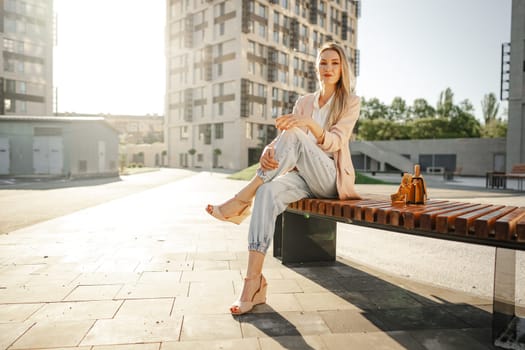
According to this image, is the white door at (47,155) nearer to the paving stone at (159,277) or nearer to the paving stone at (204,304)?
the paving stone at (159,277)

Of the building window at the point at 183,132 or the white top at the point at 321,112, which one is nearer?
the white top at the point at 321,112

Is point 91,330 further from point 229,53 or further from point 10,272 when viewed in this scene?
point 229,53

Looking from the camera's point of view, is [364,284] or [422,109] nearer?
[364,284]

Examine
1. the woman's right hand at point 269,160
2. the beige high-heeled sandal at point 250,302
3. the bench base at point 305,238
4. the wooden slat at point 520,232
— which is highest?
the woman's right hand at point 269,160

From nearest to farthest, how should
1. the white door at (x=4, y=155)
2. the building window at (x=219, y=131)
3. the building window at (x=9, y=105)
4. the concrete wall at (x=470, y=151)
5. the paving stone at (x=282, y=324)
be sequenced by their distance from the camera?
the paving stone at (x=282, y=324)
the white door at (x=4, y=155)
the concrete wall at (x=470, y=151)
the building window at (x=9, y=105)
the building window at (x=219, y=131)

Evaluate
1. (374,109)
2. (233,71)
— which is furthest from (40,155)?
(374,109)

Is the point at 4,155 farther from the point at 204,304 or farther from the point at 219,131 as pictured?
the point at 219,131

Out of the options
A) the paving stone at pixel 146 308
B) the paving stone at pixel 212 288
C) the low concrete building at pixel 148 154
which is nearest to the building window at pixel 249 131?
the low concrete building at pixel 148 154

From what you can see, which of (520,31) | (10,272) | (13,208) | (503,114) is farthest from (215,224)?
(503,114)

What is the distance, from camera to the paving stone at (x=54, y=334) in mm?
2016

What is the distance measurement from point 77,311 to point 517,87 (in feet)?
107

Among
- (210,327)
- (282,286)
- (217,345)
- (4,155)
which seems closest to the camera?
(217,345)

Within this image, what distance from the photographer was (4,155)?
21.1 metres

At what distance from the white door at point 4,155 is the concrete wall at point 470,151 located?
31.2 m
